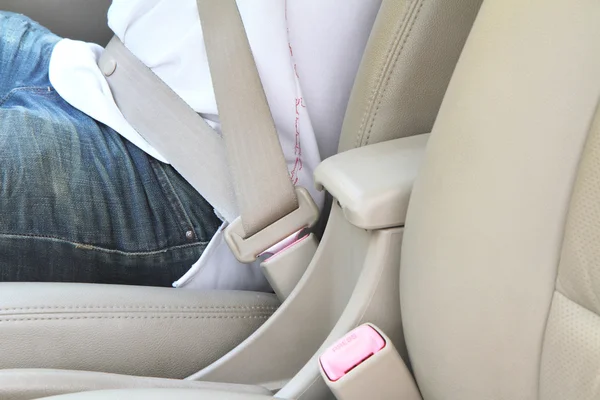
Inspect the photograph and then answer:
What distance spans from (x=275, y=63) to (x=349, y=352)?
0.37 m

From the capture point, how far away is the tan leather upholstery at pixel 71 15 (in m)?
1.18

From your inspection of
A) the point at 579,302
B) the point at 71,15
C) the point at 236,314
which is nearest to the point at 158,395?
the point at 236,314

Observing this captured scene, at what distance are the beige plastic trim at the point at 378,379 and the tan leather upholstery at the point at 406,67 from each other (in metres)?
0.21

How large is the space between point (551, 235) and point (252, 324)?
1.41 ft

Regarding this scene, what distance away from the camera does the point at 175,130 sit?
0.84 metres

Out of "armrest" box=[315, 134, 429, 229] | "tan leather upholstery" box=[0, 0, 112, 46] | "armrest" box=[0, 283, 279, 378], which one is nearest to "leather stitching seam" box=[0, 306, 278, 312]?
"armrest" box=[0, 283, 279, 378]

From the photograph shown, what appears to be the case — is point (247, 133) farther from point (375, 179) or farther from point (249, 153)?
point (375, 179)

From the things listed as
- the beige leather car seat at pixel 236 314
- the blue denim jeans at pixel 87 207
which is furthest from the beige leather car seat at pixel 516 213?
the blue denim jeans at pixel 87 207

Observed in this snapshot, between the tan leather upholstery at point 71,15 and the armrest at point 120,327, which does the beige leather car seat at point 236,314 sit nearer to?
the armrest at point 120,327

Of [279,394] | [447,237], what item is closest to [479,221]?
[447,237]

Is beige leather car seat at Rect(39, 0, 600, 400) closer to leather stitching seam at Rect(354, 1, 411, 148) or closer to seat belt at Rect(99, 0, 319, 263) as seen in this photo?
leather stitching seam at Rect(354, 1, 411, 148)

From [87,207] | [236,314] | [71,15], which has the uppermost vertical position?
[71,15]

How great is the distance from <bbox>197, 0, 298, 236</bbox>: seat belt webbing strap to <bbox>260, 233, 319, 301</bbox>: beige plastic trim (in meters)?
0.04

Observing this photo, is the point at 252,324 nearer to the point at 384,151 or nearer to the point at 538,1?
the point at 384,151
